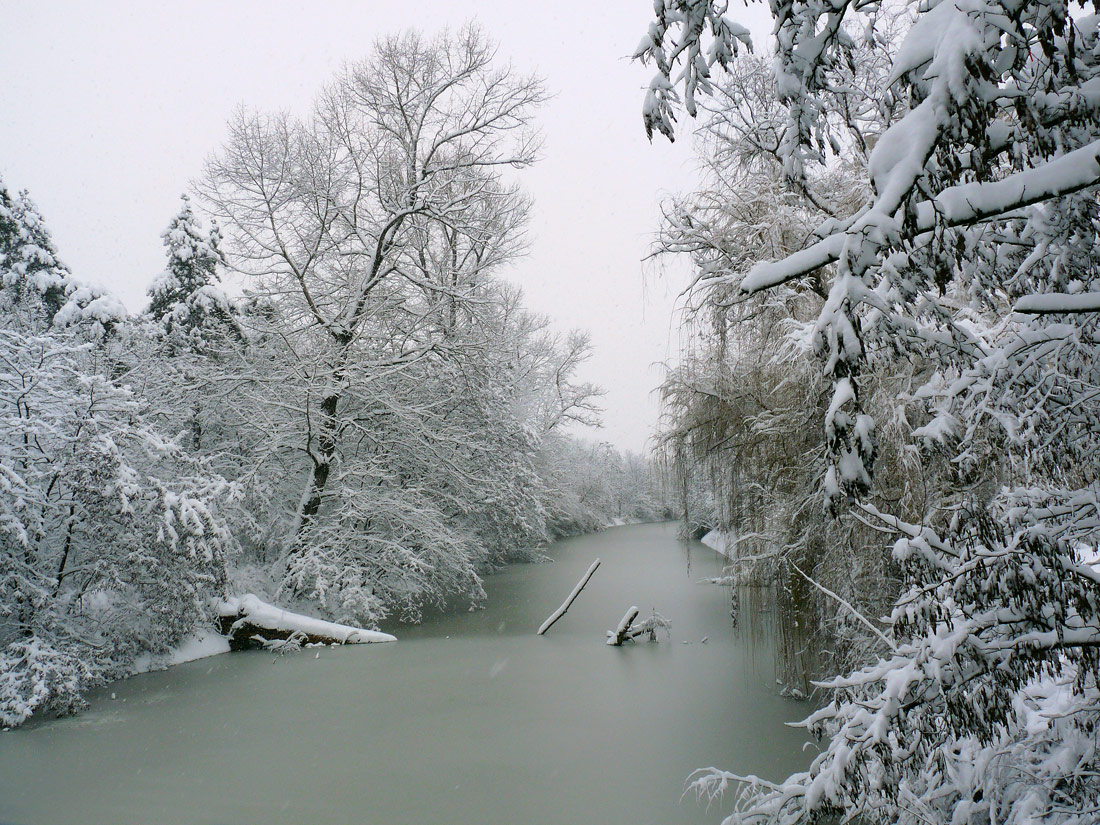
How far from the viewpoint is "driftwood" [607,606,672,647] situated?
10.0 m

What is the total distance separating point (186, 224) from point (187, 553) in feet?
32.8

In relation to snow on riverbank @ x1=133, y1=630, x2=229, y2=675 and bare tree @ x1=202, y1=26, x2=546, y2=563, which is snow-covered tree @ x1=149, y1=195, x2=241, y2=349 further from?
snow on riverbank @ x1=133, y1=630, x2=229, y2=675

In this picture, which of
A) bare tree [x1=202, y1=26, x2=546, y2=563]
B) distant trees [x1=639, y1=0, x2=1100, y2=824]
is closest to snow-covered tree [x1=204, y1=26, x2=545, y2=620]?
bare tree [x1=202, y1=26, x2=546, y2=563]

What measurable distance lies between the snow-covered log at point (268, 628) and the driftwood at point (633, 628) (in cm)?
351

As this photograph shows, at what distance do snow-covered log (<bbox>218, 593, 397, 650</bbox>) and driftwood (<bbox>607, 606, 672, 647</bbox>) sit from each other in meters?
3.51

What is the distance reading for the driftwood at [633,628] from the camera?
10.0 metres

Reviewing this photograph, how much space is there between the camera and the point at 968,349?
226 cm

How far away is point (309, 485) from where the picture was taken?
37.4 feet

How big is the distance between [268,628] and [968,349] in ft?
31.8

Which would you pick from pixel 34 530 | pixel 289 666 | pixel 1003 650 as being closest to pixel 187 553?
pixel 34 530

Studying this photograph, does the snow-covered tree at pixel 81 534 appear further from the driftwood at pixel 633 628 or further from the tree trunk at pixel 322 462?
the driftwood at pixel 633 628

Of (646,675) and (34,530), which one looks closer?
(34,530)

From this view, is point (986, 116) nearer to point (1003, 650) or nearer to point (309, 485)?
point (1003, 650)

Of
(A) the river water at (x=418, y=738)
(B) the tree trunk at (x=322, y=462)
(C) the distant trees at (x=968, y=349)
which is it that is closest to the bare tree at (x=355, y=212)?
(B) the tree trunk at (x=322, y=462)
